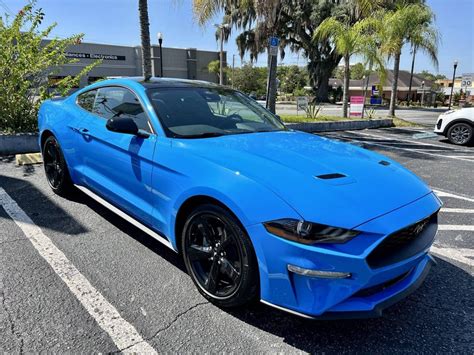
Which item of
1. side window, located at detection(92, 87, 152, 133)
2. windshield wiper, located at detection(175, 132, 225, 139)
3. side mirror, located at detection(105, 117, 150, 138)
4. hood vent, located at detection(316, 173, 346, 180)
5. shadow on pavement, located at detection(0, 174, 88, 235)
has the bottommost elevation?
shadow on pavement, located at detection(0, 174, 88, 235)

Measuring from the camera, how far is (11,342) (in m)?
2.16

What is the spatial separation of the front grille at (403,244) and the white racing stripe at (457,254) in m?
1.20

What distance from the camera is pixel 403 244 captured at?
7.11 ft

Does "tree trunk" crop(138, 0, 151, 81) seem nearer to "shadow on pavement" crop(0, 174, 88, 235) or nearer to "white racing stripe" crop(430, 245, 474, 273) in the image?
"shadow on pavement" crop(0, 174, 88, 235)

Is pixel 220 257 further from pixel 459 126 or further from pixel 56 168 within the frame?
pixel 459 126

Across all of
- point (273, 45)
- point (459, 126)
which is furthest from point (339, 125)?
point (273, 45)

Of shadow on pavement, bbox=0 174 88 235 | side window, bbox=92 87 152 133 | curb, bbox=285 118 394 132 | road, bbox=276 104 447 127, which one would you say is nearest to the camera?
side window, bbox=92 87 152 133

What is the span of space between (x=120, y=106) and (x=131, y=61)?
173 feet

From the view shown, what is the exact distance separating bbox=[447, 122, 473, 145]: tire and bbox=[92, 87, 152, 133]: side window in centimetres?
990

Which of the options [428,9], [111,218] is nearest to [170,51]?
[428,9]

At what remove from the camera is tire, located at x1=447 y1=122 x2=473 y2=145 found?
10.0 m

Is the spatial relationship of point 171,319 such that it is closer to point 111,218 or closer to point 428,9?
point 111,218

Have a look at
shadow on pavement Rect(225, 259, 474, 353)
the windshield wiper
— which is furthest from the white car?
the windshield wiper

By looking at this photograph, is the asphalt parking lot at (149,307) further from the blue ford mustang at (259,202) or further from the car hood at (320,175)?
the car hood at (320,175)
